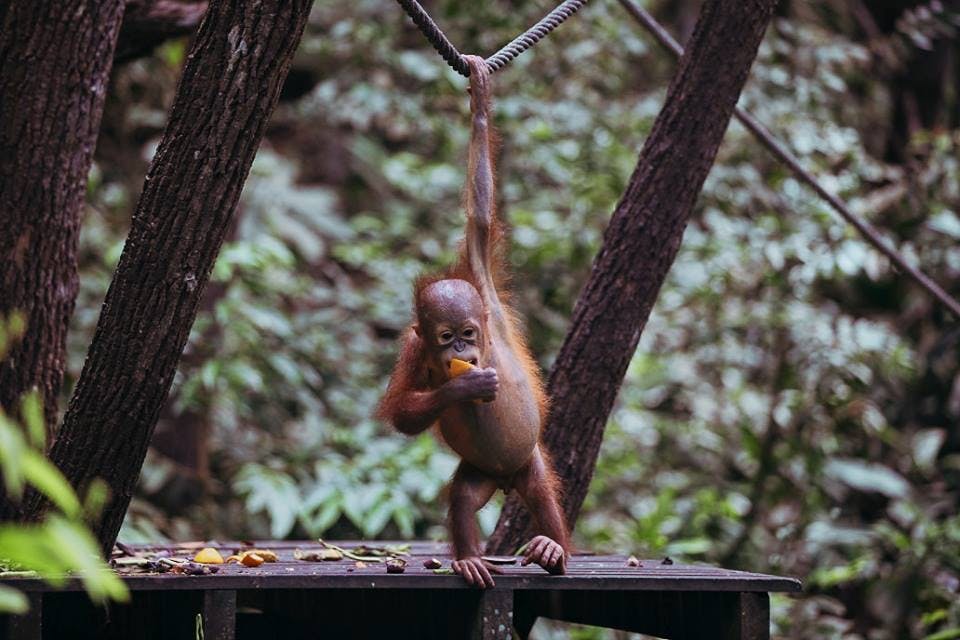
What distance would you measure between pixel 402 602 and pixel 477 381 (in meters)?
0.86

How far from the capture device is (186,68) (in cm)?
252

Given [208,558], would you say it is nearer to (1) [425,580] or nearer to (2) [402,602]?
(2) [402,602]

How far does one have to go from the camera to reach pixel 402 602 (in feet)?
10.9

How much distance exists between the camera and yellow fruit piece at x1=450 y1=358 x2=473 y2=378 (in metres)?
2.80

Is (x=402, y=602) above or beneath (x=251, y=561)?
beneath

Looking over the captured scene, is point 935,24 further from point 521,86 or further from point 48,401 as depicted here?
point 48,401

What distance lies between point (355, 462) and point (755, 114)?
2576 millimetres

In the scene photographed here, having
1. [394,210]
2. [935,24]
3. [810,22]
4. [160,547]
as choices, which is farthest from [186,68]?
[810,22]

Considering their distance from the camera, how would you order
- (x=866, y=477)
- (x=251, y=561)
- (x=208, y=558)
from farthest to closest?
(x=866, y=477)
(x=208, y=558)
(x=251, y=561)

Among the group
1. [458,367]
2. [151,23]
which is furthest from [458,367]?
[151,23]

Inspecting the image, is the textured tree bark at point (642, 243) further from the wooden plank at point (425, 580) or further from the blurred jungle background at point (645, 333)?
A: the blurred jungle background at point (645, 333)

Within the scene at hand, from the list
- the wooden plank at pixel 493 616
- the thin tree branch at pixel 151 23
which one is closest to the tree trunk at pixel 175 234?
the wooden plank at pixel 493 616

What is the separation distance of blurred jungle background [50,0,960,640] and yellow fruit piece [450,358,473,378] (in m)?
2.03

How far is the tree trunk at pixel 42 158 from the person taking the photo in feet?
10.4
